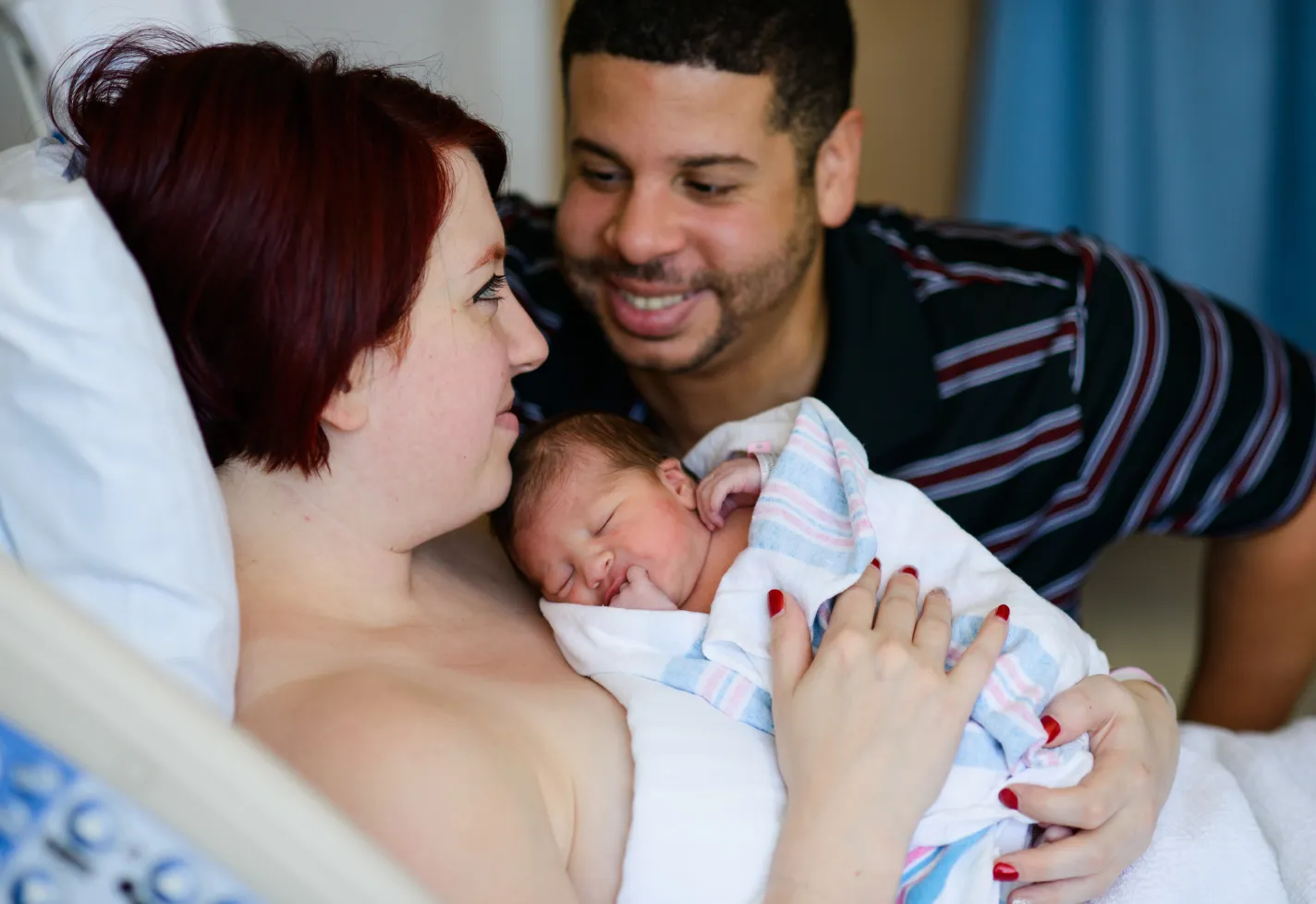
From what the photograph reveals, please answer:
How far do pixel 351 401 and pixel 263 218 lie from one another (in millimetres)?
169

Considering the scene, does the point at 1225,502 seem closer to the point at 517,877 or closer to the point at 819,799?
the point at 819,799

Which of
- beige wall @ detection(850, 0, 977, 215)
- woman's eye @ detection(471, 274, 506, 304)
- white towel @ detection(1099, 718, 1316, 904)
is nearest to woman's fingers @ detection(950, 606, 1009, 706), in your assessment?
white towel @ detection(1099, 718, 1316, 904)

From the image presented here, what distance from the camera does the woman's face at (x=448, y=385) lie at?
1083 millimetres

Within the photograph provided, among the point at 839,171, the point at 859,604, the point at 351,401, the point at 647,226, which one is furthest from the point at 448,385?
the point at 839,171

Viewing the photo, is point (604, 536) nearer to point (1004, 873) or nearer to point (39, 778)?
point (1004, 873)

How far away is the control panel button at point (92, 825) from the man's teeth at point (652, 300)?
118 cm

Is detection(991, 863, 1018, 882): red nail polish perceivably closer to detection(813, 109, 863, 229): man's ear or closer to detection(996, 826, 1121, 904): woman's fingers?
detection(996, 826, 1121, 904): woman's fingers

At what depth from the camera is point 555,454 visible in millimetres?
1390

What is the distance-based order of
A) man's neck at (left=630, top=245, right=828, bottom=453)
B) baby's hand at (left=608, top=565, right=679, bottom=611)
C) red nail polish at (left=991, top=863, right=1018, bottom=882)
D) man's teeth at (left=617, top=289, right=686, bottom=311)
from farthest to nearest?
man's neck at (left=630, top=245, right=828, bottom=453)
man's teeth at (left=617, top=289, right=686, bottom=311)
baby's hand at (left=608, top=565, right=679, bottom=611)
red nail polish at (left=991, top=863, right=1018, bottom=882)

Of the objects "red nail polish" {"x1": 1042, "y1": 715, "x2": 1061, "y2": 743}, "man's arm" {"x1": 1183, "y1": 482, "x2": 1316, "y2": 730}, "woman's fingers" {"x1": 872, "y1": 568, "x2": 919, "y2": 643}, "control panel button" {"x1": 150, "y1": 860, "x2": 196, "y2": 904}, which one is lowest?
"man's arm" {"x1": 1183, "y1": 482, "x2": 1316, "y2": 730}

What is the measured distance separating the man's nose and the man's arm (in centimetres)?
102

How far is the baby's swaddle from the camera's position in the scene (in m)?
1.07

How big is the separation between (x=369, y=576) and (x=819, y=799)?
45cm

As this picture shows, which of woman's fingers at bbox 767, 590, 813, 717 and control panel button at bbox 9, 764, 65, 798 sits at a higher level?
control panel button at bbox 9, 764, 65, 798
